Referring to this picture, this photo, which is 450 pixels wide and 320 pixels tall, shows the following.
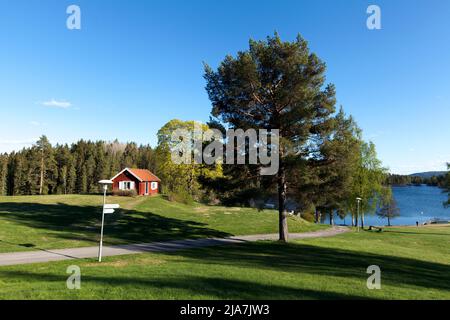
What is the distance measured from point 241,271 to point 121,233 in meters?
14.0

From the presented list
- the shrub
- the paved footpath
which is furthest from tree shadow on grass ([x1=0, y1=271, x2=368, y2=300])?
the shrub

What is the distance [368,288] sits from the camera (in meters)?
9.92

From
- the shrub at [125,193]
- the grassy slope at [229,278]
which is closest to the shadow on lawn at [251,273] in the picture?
the grassy slope at [229,278]

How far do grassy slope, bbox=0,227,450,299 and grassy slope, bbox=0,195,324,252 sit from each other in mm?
6228

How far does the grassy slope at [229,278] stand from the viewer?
27.1ft

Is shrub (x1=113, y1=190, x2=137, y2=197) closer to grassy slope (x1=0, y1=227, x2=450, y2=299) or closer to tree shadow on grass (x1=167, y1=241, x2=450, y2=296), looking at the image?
tree shadow on grass (x1=167, y1=241, x2=450, y2=296)

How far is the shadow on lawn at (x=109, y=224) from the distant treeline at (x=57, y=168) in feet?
140

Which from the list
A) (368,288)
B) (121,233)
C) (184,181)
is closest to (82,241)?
(121,233)

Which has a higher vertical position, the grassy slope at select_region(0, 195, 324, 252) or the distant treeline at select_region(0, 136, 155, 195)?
the distant treeline at select_region(0, 136, 155, 195)

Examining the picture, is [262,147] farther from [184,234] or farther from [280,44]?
[184,234]

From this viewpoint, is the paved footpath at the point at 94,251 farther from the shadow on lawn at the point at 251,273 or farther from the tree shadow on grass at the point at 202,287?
the tree shadow on grass at the point at 202,287

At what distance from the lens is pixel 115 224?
26.2m

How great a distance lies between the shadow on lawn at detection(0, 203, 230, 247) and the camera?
2131cm
